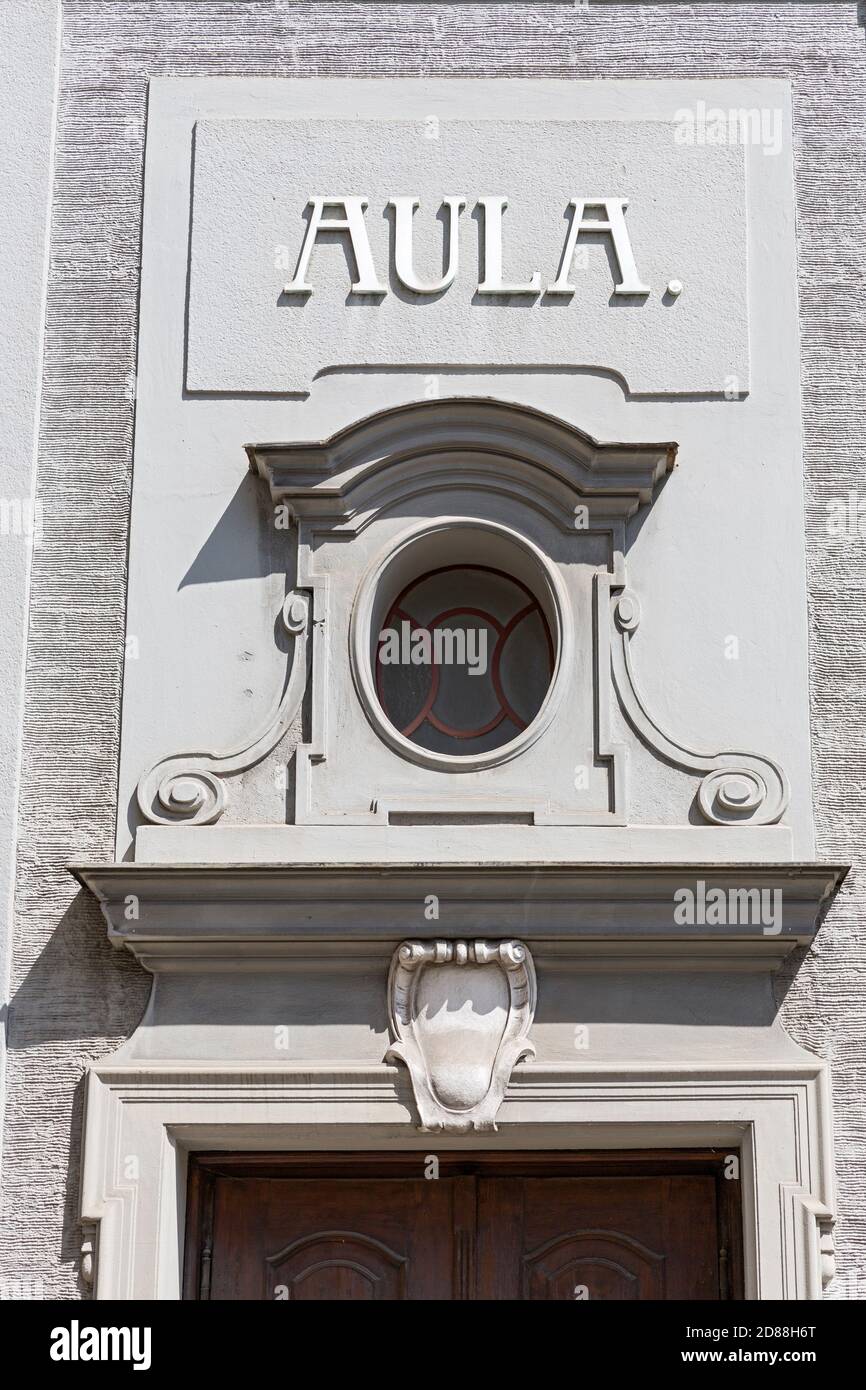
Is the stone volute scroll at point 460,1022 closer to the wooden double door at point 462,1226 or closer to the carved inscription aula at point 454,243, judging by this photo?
the wooden double door at point 462,1226

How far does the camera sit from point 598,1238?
882cm

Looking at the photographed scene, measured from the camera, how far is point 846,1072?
8.67 meters

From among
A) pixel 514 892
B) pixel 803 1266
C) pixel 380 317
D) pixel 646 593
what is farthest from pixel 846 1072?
pixel 380 317

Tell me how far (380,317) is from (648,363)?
119 centimetres

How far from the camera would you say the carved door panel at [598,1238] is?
8.76 meters

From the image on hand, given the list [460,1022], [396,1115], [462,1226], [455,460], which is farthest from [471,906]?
[455,460]

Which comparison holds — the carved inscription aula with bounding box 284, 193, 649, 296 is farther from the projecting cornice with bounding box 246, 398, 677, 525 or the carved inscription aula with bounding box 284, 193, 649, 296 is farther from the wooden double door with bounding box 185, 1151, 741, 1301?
the wooden double door with bounding box 185, 1151, 741, 1301

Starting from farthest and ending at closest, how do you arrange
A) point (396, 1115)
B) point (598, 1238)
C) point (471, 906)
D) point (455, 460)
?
point (455, 460)
point (598, 1238)
point (471, 906)
point (396, 1115)

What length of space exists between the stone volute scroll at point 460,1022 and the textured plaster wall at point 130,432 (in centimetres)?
108

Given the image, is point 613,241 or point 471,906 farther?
point 613,241

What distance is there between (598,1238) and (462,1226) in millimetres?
554

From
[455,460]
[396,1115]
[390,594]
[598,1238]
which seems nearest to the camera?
[396,1115]

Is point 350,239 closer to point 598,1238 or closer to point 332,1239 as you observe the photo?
point 332,1239

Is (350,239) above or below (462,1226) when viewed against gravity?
above
